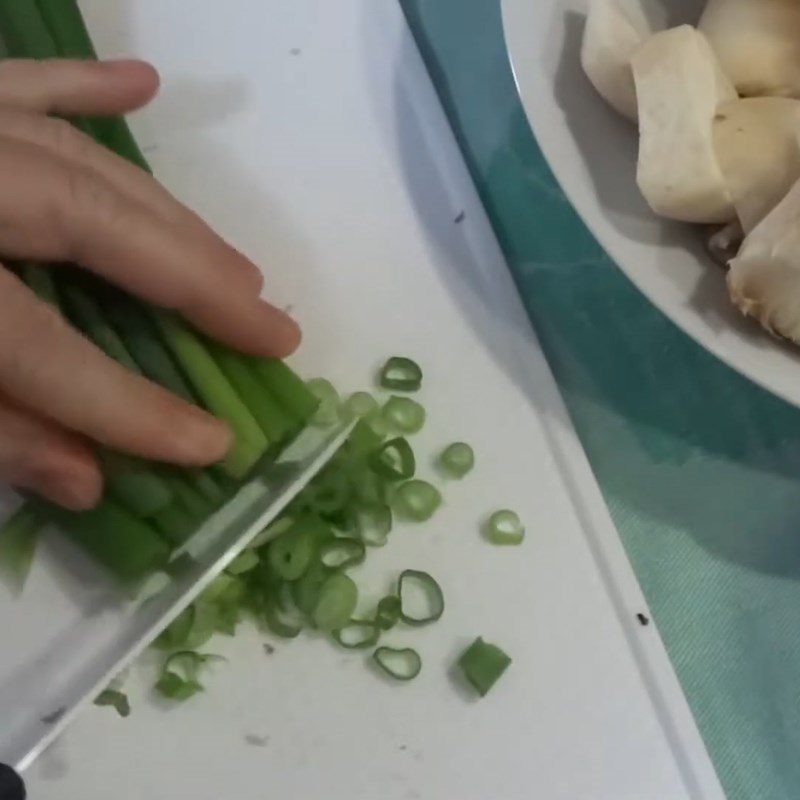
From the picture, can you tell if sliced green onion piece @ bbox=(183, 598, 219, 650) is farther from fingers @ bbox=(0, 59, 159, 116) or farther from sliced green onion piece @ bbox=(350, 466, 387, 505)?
fingers @ bbox=(0, 59, 159, 116)

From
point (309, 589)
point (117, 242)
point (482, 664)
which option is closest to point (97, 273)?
point (117, 242)

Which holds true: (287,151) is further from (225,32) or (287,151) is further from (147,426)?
(147,426)

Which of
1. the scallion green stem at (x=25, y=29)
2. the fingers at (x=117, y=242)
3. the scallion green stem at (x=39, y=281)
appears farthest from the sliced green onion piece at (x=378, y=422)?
the scallion green stem at (x=25, y=29)

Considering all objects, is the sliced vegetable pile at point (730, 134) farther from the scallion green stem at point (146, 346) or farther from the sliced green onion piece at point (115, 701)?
the sliced green onion piece at point (115, 701)

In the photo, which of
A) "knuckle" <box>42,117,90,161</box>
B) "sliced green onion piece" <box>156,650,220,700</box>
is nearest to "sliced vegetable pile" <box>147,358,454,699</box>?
"sliced green onion piece" <box>156,650,220,700</box>

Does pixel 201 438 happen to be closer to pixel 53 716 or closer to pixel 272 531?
pixel 272 531

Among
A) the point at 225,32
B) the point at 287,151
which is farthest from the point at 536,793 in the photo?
the point at 225,32

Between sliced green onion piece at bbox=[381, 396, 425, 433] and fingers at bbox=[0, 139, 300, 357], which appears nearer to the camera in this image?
fingers at bbox=[0, 139, 300, 357]
